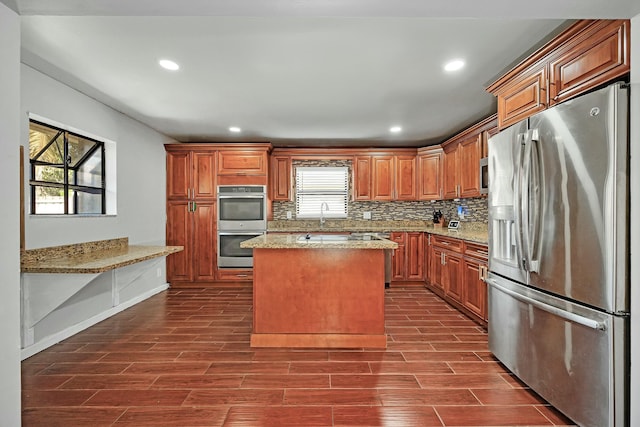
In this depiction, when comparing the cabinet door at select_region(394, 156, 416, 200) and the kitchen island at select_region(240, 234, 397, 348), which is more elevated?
the cabinet door at select_region(394, 156, 416, 200)

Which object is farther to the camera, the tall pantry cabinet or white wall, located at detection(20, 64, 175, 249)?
the tall pantry cabinet

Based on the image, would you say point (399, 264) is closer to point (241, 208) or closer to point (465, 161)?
point (465, 161)

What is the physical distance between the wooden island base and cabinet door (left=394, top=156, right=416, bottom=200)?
9.04 ft

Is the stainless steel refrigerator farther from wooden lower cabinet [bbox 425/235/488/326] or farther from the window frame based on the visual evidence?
the window frame

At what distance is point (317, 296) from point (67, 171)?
A: 2755 mm

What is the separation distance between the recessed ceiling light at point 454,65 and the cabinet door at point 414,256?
2.80m

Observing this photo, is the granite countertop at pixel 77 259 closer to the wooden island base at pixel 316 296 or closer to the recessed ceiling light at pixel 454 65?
the wooden island base at pixel 316 296

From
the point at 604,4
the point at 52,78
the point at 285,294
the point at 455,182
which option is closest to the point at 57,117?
the point at 52,78

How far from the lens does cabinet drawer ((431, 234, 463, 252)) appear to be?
3.71 m

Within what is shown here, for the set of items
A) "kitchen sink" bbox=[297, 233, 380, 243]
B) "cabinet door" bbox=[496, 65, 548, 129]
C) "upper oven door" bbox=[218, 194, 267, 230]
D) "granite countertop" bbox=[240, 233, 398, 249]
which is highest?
"cabinet door" bbox=[496, 65, 548, 129]

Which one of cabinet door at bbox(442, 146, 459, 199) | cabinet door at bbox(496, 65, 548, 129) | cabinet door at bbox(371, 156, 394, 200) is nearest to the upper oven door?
cabinet door at bbox(371, 156, 394, 200)

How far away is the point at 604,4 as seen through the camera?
4.63 ft

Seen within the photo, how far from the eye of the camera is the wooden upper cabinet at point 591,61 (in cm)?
156
